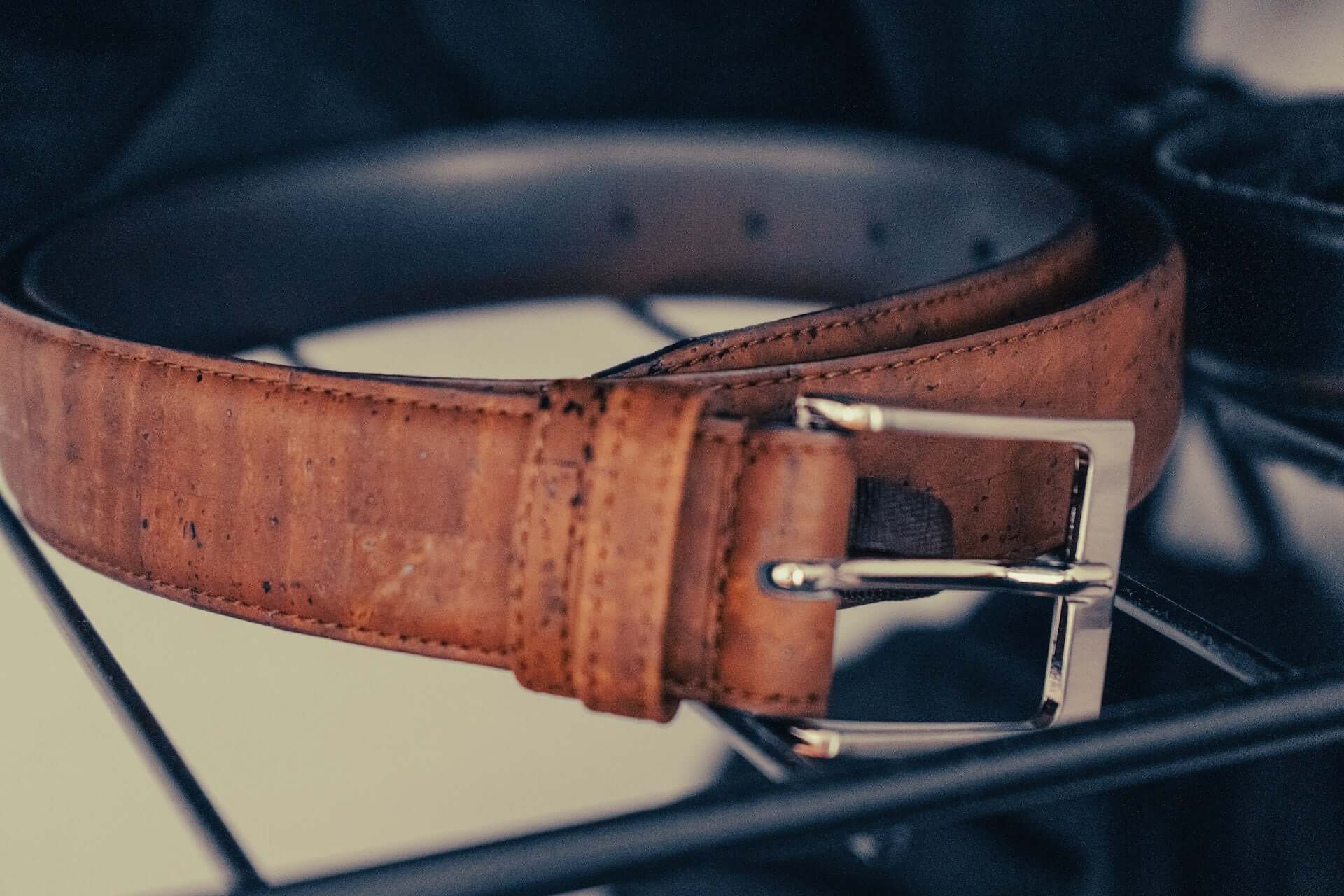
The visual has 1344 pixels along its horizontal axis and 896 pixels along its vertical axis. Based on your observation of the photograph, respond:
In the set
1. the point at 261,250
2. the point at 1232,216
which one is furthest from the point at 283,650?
the point at 1232,216

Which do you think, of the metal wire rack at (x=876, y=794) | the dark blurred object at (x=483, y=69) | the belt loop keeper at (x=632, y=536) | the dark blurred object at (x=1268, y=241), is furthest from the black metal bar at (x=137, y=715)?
the dark blurred object at (x=1268, y=241)

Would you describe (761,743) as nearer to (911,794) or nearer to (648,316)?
(911,794)

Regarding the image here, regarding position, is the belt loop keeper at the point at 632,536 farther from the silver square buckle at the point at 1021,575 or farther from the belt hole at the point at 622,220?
the belt hole at the point at 622,220

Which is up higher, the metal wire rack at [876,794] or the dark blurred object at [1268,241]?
the dark blurred object at [1268,241]

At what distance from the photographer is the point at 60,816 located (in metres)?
0.57

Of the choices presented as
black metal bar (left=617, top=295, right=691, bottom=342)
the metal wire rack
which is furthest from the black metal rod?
black metal bar (left=617, top=295, right=691, bottom=342)

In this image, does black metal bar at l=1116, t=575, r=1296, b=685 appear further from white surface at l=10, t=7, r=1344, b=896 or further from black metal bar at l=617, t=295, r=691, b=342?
black metal bar at l=617, t=295, r=691, b=342

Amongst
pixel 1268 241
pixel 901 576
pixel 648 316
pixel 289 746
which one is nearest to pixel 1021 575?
pixel 901 576

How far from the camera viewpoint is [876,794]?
304 millimetres

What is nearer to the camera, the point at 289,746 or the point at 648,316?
the point at 289,746

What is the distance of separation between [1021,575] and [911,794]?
0.30 ft

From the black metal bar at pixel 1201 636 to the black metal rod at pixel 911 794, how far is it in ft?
0.16

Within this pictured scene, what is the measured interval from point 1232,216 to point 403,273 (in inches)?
20.8

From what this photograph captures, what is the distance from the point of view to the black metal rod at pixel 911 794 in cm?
29
